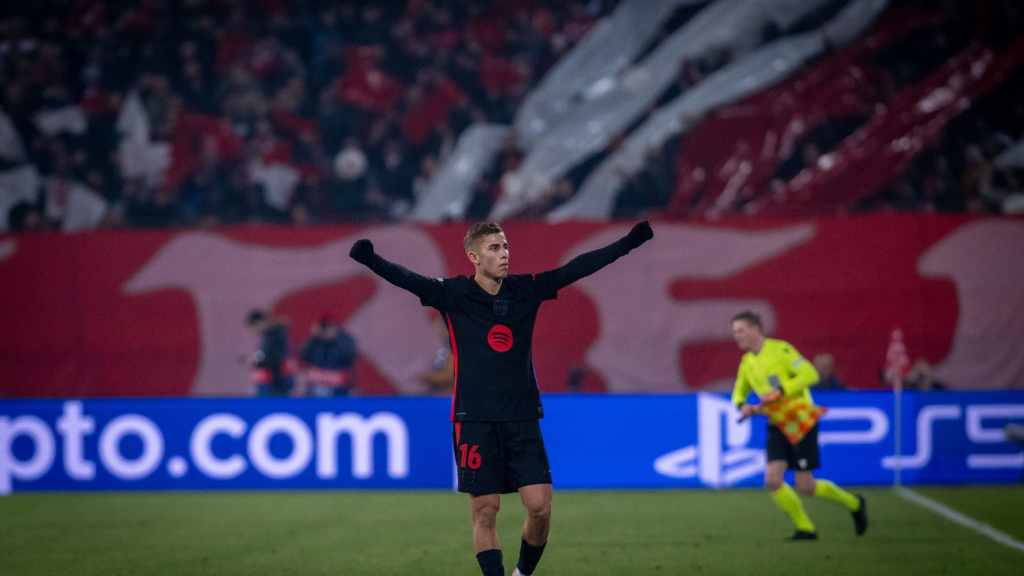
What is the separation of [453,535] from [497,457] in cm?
339

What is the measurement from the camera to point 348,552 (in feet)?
24.2

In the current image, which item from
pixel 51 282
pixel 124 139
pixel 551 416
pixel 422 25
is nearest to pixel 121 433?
pixel 51 282

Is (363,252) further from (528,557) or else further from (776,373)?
(776,373)

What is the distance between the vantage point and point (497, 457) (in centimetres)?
498

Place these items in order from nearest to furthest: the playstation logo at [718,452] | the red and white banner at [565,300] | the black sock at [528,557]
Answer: the black sock at [528,557] → the playstation logo at [718,452] → the red and white banner at [565,300]

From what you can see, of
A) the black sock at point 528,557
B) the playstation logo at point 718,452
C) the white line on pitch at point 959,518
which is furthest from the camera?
the playstation logo at point 718,452

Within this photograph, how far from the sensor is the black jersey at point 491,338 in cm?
499

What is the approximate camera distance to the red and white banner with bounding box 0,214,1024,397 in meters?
13.0

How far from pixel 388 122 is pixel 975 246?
872 centimetres

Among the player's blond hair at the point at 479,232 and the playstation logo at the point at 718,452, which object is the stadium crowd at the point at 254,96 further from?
the player's blond hair at the point at 479,232

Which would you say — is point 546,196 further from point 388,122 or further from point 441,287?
point 441,287

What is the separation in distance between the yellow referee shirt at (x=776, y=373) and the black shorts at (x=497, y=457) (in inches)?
132

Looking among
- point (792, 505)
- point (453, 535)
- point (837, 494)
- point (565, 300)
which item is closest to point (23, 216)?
point (565, 300)

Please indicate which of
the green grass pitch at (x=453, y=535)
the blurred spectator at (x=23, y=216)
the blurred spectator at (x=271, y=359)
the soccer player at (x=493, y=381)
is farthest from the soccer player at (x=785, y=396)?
the blurred spectator at (x=23, y=216)
